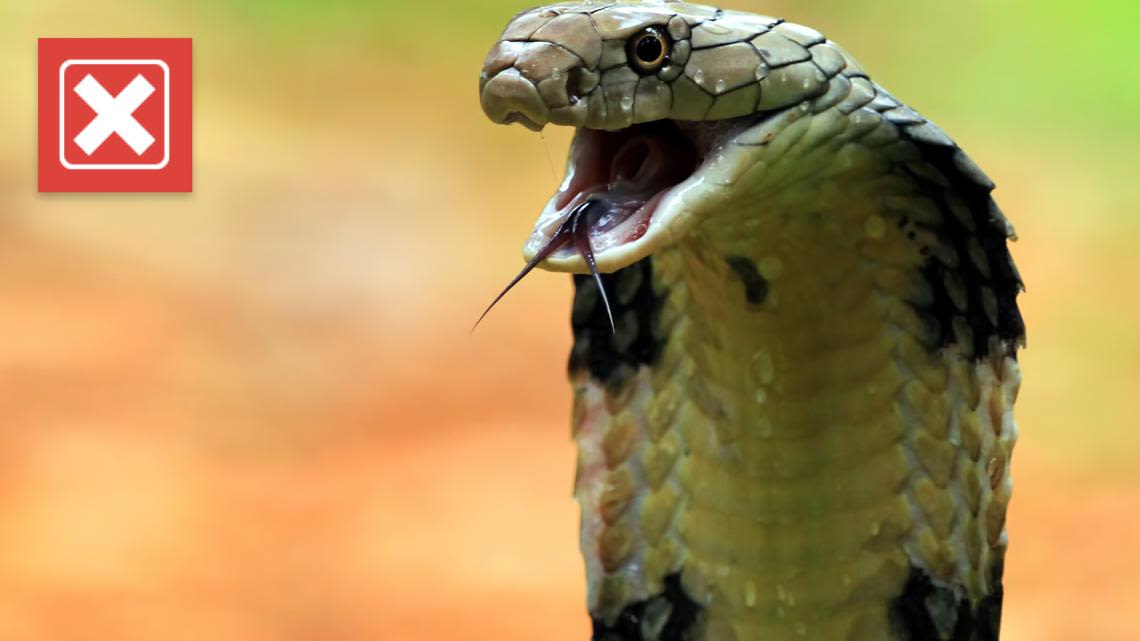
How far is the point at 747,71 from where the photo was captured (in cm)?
121

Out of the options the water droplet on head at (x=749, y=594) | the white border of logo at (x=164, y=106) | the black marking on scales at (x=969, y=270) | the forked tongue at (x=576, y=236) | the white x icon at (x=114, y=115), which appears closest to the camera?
the forked tongue at (x=576, y=236)

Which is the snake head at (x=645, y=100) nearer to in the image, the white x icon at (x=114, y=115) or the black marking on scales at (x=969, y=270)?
the black marking on scales at (x=969, y=270)

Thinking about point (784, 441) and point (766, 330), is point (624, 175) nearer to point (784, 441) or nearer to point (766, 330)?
point (766, 330)

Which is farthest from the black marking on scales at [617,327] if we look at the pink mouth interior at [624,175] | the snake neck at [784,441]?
the pink mouth interior at [624,175]

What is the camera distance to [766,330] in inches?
53.9

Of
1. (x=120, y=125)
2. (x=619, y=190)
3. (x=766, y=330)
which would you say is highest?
(x=120, y=125)

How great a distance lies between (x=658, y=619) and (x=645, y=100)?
2.24ft

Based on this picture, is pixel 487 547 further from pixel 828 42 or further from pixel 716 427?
pixel 828 42

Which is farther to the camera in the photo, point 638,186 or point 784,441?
point 784,441

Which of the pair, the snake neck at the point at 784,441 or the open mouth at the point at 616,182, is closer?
the open mouth at the point at 616,182

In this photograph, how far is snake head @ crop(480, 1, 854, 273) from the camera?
3.69ft

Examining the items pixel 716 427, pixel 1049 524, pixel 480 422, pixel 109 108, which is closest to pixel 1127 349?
pixel 1049 524

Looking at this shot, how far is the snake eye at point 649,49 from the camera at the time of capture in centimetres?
117

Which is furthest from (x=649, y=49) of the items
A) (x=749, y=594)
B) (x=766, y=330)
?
(x=749, y=594)
